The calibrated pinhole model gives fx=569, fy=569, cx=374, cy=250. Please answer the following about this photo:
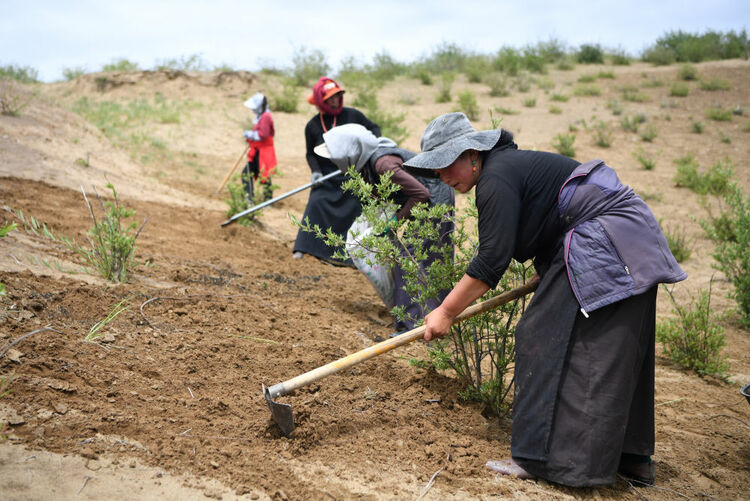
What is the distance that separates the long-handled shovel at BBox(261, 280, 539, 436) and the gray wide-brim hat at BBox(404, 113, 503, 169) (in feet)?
2.24

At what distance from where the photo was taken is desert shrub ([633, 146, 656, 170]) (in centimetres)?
1013

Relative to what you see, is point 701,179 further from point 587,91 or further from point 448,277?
point 448,277

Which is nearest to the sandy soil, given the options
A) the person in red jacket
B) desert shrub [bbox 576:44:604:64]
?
the person in red jacket

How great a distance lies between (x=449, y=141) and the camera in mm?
2467

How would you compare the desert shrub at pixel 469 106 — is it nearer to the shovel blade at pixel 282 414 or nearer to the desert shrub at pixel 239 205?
the desert shrub at pixel 239 205

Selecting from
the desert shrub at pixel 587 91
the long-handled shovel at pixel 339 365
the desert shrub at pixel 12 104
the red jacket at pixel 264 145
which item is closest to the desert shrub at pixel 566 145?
the desert shrub at pixel 587 91

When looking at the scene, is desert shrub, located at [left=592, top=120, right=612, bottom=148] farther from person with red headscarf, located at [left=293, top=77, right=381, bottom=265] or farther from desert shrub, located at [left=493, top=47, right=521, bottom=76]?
person with red headscarf, located at [left=293, top=77, right=381, bottom=265]

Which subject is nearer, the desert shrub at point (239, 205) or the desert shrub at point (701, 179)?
the desert shrub at point (239, 205)

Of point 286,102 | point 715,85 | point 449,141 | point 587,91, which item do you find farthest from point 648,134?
point 449,141

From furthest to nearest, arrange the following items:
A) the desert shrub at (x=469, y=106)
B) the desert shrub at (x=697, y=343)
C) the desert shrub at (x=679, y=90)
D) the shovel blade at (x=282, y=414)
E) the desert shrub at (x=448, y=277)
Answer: the desert shrub at (x=679, y=90)
the desert shrub at (x=469, y=106)
the desert shrub at (x=697, y=343)
the desert shrub at (x=448, y=277)
the shovel blade at (x=282, y=414)

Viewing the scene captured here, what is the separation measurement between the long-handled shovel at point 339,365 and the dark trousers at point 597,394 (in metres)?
0.41

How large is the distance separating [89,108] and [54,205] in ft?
31.8

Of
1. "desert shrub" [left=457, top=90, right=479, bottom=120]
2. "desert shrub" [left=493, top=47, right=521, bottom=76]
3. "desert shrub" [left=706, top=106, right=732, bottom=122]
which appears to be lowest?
"desert shrub" [left=706, top=106, right=732, bottom=122]

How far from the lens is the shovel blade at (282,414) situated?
2.36 meters
